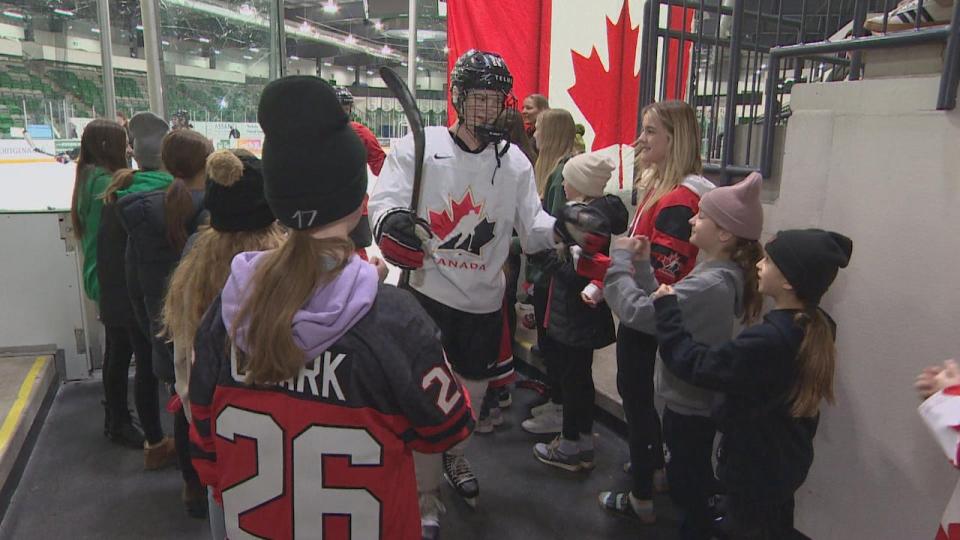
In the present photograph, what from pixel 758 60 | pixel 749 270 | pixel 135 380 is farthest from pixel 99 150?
pixel 758 60

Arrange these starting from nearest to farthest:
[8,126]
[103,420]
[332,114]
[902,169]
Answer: [332,114]
[902,169]
[103,420]
[8,126]

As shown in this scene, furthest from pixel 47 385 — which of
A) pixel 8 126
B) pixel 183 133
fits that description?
pixel 8 126

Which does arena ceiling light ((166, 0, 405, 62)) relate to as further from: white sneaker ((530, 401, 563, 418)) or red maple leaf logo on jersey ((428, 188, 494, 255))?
white sneaker ((530, 401, 563, 418))

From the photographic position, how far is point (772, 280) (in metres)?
1.63

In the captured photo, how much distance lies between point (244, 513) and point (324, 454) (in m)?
0.21

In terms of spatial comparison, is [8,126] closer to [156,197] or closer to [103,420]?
[103,420]

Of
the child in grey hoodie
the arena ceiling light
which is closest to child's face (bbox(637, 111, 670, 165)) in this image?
the child in grey hoodie

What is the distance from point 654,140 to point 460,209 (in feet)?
2.53

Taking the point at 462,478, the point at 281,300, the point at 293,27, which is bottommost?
the point at 462,478

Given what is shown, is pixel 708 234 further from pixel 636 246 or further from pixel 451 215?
pixel 451 215

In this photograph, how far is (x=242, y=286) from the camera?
0.98m

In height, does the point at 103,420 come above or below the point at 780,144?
below

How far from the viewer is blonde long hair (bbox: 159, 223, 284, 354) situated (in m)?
1.50

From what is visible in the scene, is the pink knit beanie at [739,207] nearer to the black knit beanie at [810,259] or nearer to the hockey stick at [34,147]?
the black knit beanie at [810,259]
